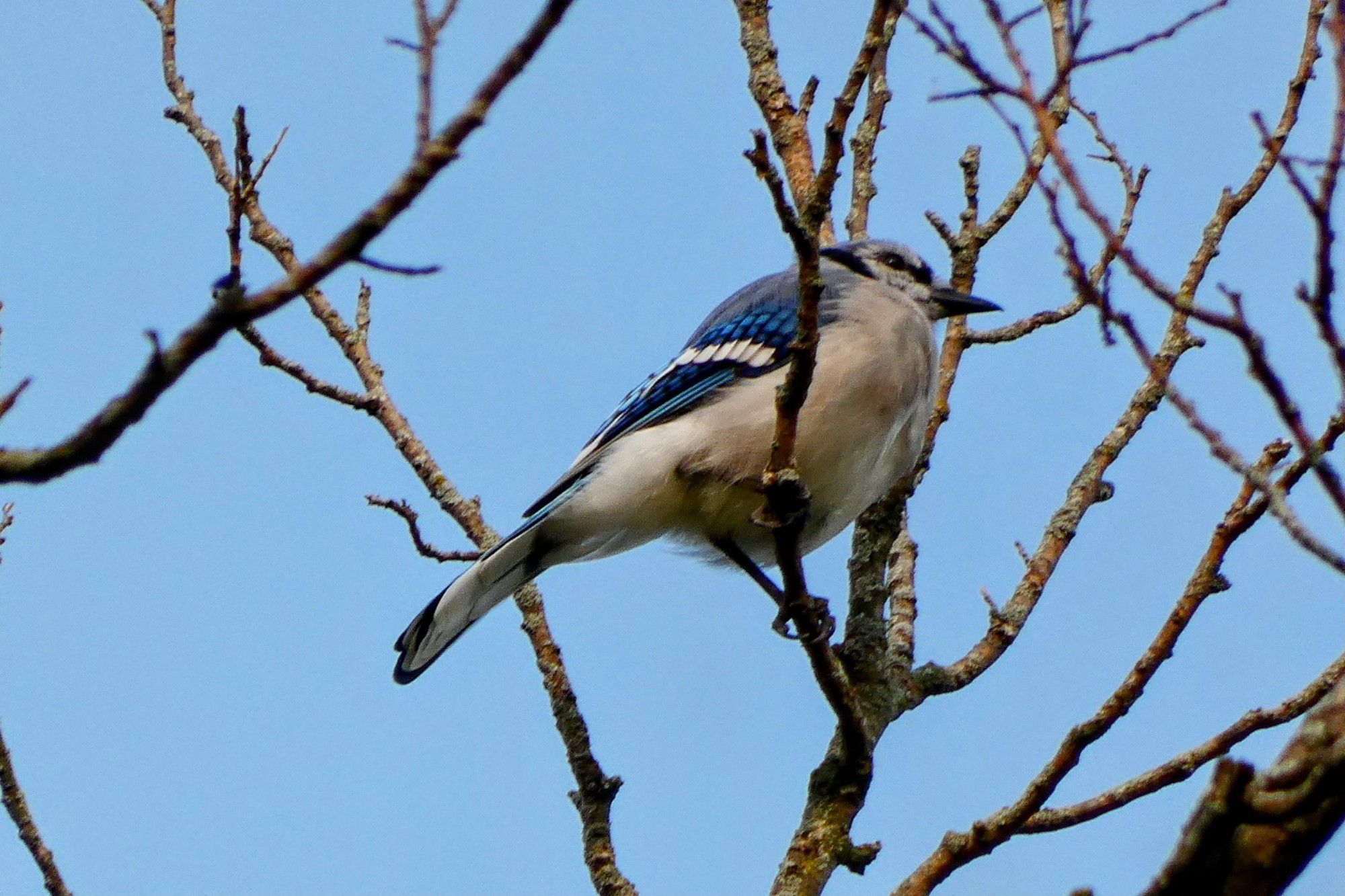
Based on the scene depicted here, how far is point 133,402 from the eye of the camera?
1.76 metres

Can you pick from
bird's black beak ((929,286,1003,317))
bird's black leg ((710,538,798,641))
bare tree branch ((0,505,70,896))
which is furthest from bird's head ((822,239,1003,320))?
bare tree branch ((0,505,70,896))

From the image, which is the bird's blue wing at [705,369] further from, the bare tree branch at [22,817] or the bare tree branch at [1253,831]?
the bare tree branch at [1253,831]

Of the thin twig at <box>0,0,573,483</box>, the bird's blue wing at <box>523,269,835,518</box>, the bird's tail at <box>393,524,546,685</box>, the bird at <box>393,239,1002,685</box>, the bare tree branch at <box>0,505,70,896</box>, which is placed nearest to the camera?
the thin twig at <box>0,0,573,483</box>

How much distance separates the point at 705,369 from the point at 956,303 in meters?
0.92

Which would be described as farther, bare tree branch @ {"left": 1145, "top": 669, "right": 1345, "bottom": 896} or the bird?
the bird

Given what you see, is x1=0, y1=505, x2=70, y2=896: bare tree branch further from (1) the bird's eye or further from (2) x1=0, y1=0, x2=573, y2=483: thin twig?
(1) the bird's eye

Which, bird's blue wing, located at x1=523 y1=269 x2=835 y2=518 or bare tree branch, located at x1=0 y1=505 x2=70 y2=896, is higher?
bird's blue wing, located at x1=523 y1=269 x2=835 y2=518

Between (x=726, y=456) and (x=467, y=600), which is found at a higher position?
(x=726, y=456)

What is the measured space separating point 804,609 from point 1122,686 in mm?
797

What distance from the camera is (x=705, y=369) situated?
5172 mm

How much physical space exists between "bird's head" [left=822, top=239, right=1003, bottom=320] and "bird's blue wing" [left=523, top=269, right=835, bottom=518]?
A: 264 millimetres

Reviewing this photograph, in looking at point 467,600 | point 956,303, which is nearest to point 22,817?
point 467,600

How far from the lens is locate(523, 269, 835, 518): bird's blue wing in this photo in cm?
505

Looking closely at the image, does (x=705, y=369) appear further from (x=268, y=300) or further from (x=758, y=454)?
(x=268, y=300)
